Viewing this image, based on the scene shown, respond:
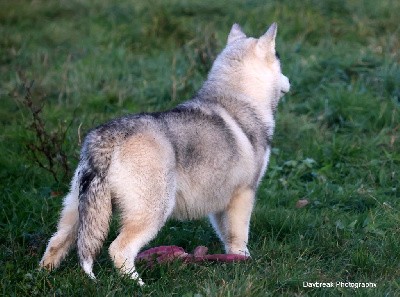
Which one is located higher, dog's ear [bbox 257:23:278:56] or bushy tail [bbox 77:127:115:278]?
dog's ear [bbox 257:23:278:56]

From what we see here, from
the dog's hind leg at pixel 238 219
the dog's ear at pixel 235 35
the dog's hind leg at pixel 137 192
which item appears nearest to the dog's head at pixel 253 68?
the dog's ear at pixel 235 35

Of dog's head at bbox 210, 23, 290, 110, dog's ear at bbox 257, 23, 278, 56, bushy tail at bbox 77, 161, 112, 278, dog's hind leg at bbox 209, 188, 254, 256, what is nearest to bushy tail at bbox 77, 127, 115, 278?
bushy tail at bbox 77, 161, 112, 278

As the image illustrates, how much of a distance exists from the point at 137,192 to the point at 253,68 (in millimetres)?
1615

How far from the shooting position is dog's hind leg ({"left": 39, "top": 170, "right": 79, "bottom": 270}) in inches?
188

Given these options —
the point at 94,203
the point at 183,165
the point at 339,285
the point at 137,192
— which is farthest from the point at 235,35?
the point at 339,285

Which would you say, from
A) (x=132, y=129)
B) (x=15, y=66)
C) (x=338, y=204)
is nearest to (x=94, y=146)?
(x=132, y=129)

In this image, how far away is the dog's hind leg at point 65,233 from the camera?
15.6 feet

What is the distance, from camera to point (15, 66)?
9.54 metres

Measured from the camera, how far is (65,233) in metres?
4.81

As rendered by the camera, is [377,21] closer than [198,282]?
No

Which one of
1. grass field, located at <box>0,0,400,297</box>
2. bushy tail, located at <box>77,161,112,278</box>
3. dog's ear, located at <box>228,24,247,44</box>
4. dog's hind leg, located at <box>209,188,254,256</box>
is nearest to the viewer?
bushy tail, located at <box>77,161,112,278</box>

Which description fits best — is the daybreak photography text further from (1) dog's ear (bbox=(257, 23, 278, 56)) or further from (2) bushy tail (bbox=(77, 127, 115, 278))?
(1) dog's ear (bbox=(257, 23, 278, 56))

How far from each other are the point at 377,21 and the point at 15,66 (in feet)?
16.5

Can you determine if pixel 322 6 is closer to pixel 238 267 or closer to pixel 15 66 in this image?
pixel 15 66
